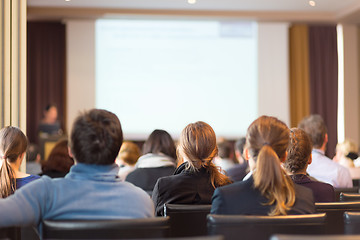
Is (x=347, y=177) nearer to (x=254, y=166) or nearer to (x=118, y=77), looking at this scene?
(x=254, y=166)

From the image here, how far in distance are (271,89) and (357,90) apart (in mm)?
1832

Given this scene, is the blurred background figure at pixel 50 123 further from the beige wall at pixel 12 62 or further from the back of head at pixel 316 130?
the back of head at pixel 316 130

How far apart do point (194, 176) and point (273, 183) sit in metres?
0.79

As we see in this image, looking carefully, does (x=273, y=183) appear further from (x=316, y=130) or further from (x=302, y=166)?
(x=316, y=130)

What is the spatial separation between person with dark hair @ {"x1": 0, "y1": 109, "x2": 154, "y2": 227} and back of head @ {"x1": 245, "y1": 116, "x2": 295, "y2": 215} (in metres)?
0.43

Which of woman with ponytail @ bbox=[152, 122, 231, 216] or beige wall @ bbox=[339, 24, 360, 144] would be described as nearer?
woman with ponytail @ bbox=[152, 122, 231, 216]

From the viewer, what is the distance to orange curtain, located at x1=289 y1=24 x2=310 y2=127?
9.00 m

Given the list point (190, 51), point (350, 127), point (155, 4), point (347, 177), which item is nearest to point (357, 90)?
point (350, 127)

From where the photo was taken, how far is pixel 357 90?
30.5 feet

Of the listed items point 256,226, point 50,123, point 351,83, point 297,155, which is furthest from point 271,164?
point 351,83

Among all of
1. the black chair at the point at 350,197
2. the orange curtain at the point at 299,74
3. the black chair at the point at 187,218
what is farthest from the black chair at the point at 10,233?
the orange curtain at the point at 299,74

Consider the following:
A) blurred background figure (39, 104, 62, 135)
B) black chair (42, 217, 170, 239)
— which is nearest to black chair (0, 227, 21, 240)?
black chair (42, 217, 170, 239)

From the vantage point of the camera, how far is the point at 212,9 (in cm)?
843

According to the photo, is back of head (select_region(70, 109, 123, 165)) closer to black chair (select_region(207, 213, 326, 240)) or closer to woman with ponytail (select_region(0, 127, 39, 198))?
black chair (select_region(207, 213, 326, 240))
